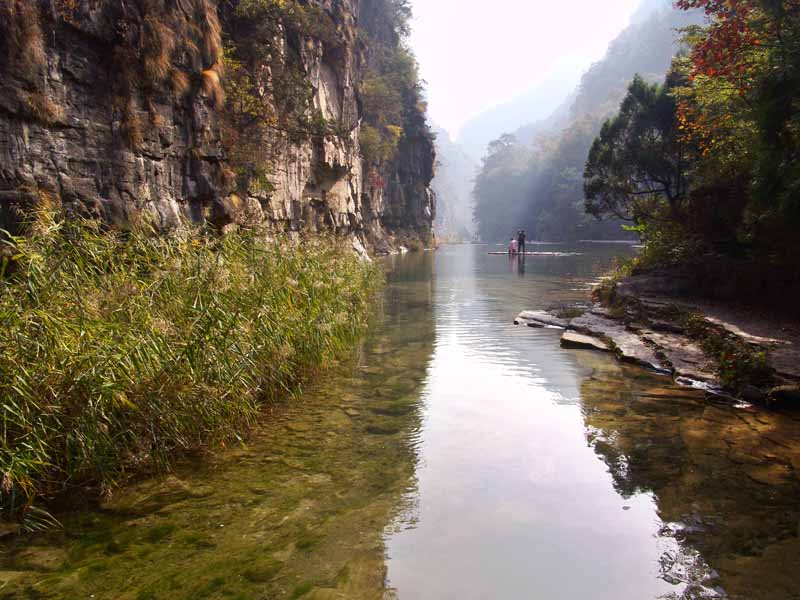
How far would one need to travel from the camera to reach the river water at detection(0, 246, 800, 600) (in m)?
3.96

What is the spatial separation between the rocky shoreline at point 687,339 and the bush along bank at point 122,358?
18.3ft

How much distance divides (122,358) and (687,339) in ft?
31.1

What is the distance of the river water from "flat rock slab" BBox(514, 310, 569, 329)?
541 centimetres

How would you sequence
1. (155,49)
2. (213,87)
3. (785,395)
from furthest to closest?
1. (213,87)
2. (155,49)
3. (785,395)

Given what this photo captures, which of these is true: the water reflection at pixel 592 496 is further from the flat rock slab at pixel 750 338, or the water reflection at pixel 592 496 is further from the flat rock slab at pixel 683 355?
the flat rock slab at pixel 750 338

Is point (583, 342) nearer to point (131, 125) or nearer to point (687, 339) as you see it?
point (687, 339)

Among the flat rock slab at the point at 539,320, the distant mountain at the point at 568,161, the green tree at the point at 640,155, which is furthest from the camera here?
the distant mountain at the point at 568,161

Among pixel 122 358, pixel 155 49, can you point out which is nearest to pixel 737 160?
pixel 155 49

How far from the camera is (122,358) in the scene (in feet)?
16.1

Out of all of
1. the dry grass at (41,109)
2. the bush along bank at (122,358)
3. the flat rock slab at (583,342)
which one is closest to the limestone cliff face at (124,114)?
the dry grass at (41,109)

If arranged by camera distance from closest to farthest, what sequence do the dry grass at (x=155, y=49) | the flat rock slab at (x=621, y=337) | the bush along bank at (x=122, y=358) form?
the bush along bank at (x=122, y=358), the flat rock slab at (x=621, y=337), the dry grass at (x=155, y=49)

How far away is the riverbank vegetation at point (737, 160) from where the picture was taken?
8461 mm

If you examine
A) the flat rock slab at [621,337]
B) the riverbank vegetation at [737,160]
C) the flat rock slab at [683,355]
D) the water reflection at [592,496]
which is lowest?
the water reflection at [592,496]

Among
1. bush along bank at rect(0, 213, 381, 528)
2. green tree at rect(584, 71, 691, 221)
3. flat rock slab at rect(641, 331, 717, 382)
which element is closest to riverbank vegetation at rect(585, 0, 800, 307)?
green tree at rect(584, 71, 691, 221)
